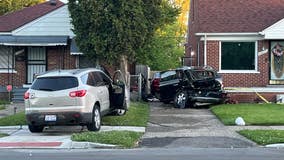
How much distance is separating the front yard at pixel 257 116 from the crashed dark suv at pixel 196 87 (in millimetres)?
603

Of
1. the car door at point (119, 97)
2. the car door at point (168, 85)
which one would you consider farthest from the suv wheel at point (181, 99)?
the car door at point (119, 97)

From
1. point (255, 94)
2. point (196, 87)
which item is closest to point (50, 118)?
point (196, 87)

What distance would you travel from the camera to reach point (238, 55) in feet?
86.6

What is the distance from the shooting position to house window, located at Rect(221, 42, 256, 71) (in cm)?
2636

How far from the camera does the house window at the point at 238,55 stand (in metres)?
26.4

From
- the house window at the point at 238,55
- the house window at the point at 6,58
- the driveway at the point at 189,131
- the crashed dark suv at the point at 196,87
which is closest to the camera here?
the driveway at the point at 189,131

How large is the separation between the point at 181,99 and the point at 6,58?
32.1 ft

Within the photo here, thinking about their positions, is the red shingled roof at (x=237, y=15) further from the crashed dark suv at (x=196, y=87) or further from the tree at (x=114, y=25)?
the tree at (x=114, y=25)

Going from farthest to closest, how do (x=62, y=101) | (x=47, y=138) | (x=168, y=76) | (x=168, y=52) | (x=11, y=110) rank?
(x=168, y=52), (x=168, y=76), (x=11, y=110), (x=62, y=101), (x=47, y=138)

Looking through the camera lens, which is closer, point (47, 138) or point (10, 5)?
point (47, 138)

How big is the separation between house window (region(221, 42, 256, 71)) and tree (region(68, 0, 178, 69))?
17.3ft

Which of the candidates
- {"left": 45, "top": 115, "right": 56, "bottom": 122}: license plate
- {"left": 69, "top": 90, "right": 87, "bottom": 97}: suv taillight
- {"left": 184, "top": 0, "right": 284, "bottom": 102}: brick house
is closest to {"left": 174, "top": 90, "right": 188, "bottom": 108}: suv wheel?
{"left": 184, "top": 0, "right": 284, "bottom": 102}: brick house

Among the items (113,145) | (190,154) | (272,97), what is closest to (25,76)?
(272,97)

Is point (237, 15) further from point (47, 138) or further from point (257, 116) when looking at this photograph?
point (47, 138)
